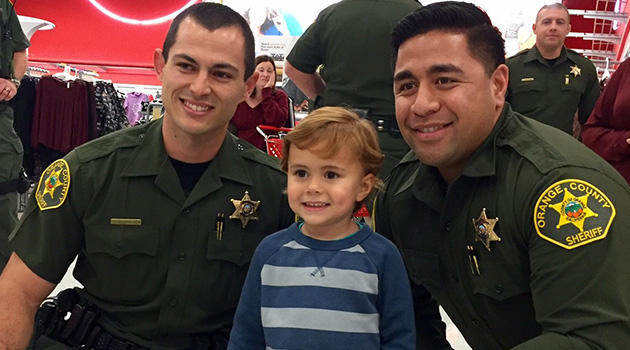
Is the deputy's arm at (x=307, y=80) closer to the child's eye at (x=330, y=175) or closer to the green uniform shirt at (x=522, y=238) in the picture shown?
the green uniform shirt at (x=522, y=238)

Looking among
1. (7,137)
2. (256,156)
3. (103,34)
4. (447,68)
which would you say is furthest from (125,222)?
(103,34)

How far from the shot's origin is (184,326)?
6.48 feet

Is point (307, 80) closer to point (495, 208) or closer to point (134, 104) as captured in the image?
point (495, 208)

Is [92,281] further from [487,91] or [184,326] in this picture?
[487,91]

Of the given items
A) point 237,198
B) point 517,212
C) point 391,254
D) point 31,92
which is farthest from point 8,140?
point 31,92

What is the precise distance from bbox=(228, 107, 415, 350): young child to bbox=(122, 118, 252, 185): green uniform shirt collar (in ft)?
1.22

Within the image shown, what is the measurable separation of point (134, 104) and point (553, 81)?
7895 millimetres

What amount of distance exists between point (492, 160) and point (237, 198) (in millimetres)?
820

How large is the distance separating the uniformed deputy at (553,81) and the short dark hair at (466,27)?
2918 millimetres

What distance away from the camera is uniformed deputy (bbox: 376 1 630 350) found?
1.43m

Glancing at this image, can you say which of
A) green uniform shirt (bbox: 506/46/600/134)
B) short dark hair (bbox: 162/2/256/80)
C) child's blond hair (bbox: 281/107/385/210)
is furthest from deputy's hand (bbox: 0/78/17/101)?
green uniform shirt (bbox: 506/46/600/134)

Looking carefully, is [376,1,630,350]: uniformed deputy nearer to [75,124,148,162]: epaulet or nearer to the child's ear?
the child's ear

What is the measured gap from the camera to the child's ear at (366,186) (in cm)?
176

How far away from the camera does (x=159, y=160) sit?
2051mm
